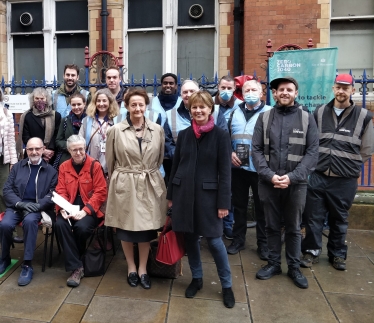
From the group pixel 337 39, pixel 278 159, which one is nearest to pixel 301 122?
pixel 278 159

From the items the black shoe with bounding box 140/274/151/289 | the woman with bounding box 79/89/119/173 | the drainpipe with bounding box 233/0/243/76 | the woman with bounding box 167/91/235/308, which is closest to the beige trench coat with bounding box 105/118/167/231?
the woman with bounding box 167/91/235/308

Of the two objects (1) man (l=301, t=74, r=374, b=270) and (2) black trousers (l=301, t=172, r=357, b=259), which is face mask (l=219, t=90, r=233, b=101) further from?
(2) black trousers (l=301, t=172, r=357, b=259)

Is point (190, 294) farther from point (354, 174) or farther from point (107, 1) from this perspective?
point (107, 1)

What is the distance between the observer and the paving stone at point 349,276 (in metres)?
3.60

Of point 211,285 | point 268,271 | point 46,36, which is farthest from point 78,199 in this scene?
point 46,36

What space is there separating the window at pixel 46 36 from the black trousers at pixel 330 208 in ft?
20.5

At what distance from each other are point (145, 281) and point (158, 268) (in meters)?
0.21

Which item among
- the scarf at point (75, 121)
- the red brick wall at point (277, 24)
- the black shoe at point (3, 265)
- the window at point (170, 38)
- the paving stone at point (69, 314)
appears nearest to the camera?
the paving stone at point (69, 314)

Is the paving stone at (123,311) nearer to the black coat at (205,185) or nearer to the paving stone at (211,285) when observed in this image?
the paving stone at (211,285)

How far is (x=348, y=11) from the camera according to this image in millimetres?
7242

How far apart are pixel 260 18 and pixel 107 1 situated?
3243 millimetres

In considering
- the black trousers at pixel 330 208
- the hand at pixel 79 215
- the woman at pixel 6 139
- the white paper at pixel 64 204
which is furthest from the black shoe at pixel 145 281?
the woman at pixel 6 139

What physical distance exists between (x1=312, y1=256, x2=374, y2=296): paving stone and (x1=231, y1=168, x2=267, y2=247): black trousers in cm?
69

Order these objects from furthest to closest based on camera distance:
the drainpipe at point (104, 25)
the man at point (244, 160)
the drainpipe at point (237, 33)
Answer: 1. the drainpipe at point (104, 25)
2. the drainpipe at point (237, 33)
3. the man at point (244, 160)
